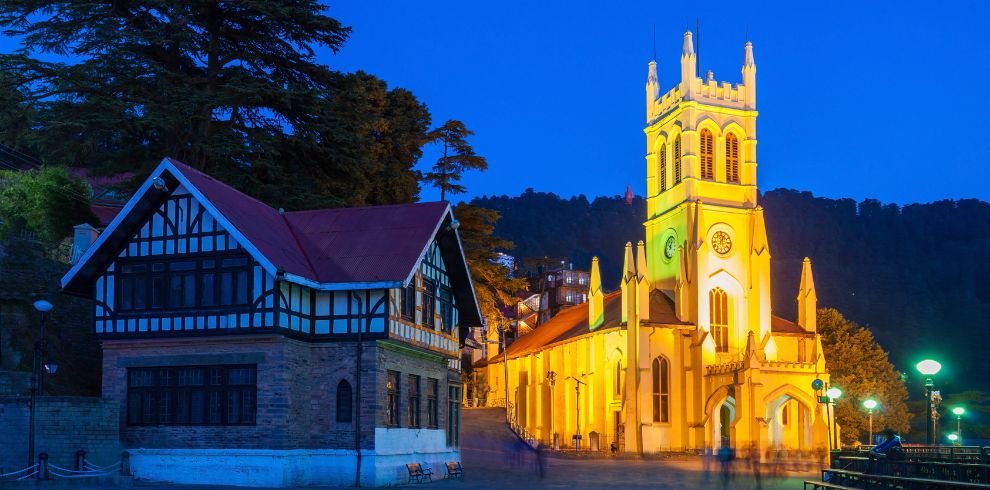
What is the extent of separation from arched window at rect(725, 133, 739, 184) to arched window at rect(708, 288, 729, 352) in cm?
805

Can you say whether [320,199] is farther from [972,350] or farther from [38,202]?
[972,350]

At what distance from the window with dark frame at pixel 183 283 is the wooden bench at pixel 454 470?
8906 mm

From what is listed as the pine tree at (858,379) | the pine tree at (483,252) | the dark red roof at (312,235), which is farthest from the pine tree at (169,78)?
the pine tree at (858,379)

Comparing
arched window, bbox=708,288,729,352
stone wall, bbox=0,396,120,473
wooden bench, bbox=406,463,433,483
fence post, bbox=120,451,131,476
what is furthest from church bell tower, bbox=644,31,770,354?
stone wall, bbox=0,396,120,473

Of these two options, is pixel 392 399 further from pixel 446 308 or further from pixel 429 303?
pixel 446 308

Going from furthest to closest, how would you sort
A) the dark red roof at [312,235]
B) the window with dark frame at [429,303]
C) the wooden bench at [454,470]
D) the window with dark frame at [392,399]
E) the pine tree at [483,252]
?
the pine tree at [483,252] → the wooden bench at [454,470] → the window with dark frame at [429,303] → the window with dark frame at [392,399] → the dark red roof at [312,235]

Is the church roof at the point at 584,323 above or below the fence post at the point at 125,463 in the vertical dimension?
above

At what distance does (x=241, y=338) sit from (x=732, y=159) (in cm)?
5032

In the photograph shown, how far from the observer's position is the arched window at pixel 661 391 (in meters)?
65.0

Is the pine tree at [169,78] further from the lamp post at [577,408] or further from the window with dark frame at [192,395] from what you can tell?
the lamp post at [577,408]

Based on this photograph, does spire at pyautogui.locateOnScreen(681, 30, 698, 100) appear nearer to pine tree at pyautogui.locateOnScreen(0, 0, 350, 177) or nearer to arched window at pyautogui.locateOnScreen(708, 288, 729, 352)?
arched window at pyautogui.locateOnScreen(708, 288, 729, 352)

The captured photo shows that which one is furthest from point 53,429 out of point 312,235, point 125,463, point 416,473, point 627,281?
Answer: point 627,281

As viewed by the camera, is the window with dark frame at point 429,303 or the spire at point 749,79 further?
the spire at point 749,79

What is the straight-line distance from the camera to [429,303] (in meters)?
32.9
